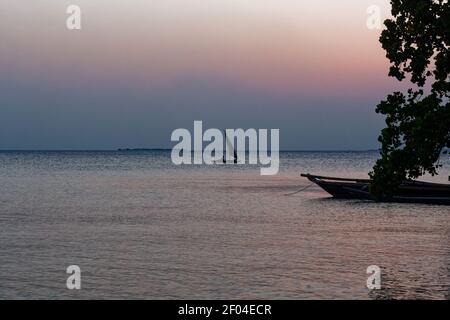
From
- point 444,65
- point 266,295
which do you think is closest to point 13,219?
point 266,295

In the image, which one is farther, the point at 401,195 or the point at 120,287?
the point at 401,195

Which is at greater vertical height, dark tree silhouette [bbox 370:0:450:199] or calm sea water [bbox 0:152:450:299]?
dark tree silhouette [bbox 370:0:450:199]

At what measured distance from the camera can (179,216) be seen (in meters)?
50.1

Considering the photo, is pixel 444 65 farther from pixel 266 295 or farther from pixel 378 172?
pixel 266 295

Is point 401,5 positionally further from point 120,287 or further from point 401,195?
point 401,195

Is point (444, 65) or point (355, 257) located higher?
point (444, 65)

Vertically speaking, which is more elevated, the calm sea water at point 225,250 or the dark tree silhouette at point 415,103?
the dark tree silhouette at point 415,103

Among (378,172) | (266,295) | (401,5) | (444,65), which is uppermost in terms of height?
(401,5)

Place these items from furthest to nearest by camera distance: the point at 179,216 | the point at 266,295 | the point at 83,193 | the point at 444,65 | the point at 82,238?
the point at 83,193 → the point at 179,216 → the point at 82,238 → the point at 444,65 → the point at 266,295

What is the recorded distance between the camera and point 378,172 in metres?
24.8

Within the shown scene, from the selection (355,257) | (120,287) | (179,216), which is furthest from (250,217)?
(120,287)

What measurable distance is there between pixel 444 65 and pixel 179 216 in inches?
1165

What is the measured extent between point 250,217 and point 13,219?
16674mm
